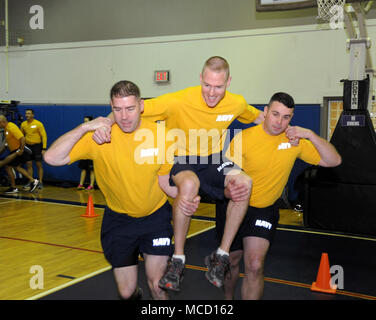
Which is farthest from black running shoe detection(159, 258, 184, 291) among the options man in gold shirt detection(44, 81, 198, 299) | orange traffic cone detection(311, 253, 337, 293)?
orange traffic cone detection(311, 253, 337, 293)

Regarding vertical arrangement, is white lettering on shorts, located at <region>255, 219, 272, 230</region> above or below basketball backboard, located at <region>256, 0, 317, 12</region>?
below

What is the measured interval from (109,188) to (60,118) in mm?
9638

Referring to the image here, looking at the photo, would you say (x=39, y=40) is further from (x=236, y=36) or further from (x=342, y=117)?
(x=342, y=117)

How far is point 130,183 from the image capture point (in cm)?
373

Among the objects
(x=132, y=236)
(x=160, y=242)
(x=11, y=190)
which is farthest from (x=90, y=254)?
(x=11, y=190)

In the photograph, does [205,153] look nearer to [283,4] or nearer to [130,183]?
[130,183]

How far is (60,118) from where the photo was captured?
42.4 feet

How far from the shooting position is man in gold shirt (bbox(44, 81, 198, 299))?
3.49 m

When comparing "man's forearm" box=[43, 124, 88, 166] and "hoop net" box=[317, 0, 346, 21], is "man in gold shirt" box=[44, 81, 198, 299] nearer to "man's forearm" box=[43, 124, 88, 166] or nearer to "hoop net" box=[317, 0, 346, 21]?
"man's forearm" box=[43, 124, 88, 166]

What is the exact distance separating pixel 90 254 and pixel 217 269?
11.1 ft

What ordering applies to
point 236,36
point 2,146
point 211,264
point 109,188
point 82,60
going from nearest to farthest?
point 211,264 → point 109,188 → point 236,36 → point 2,146 → point 82,60

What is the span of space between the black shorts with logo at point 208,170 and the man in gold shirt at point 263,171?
0.26 meters

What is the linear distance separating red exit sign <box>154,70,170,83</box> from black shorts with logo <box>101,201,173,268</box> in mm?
7996

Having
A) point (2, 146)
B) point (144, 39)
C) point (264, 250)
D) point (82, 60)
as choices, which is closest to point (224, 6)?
point (144, 39)
